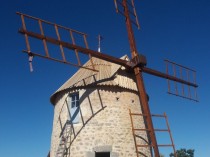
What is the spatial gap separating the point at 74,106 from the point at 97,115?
1383mm

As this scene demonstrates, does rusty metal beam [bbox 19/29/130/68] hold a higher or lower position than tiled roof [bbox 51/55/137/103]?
higher

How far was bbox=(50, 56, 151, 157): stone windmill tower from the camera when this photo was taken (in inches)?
461

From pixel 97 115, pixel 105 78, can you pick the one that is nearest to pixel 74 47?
pixel 105 78

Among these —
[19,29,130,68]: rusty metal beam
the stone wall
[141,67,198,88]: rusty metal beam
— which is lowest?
the stone wall

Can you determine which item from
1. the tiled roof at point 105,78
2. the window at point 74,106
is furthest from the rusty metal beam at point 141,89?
the window at point 74,106

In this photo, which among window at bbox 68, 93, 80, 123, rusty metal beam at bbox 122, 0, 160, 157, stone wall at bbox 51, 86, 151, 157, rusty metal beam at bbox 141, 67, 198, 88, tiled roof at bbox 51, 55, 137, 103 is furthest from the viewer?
rusty metal beam at bbox 141, 67, 198, 88

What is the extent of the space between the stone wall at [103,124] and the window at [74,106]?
223 mm

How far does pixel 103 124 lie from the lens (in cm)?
1199

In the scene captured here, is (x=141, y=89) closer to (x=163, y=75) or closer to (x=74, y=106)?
(x=163, y=75)

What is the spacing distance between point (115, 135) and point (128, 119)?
113 centimetres

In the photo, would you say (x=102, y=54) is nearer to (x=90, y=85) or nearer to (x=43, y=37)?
(x=90, y=85)

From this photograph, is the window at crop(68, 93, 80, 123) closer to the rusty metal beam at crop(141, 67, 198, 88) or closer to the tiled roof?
the tiled roof

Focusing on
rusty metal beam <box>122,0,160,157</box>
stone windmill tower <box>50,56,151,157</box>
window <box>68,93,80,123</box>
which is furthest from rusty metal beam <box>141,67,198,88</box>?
window <box>68,93,80,123</box>

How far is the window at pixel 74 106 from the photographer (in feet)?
41.0
